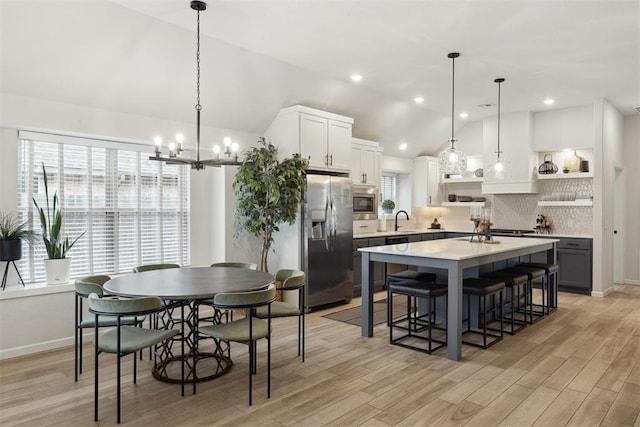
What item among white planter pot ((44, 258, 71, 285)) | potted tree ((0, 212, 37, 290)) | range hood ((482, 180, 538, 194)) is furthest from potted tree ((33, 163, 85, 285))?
range hood ((482, 180, 538, 194))

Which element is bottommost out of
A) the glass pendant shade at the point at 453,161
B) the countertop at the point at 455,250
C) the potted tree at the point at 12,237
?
the countertop at the point at 455,250

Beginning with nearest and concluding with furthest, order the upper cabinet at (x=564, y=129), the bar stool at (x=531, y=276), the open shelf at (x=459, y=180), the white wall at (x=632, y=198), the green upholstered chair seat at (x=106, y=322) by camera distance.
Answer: the green upholstered chair seat at (x=106, y=322), the bar stool at (x=531, y=276), the upper cabinet at (x=564, y=129), the white wall at (x=632, y=198), the open shelf at (x=459, y=180)

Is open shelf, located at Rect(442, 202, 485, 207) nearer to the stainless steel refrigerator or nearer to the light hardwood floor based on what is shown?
the stainless steel refrigerator

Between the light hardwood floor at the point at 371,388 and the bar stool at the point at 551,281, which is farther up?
the bar stool at the point at 551,281

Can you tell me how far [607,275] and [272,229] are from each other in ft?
17.1

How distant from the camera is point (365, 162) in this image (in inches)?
272

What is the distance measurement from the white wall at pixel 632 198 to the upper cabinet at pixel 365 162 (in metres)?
4.22

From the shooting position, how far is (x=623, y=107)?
675 cm

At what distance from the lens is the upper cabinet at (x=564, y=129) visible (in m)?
6.75

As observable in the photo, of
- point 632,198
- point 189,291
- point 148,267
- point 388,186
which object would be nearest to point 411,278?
point 189,291

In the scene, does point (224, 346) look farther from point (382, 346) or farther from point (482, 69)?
point (482, 69)

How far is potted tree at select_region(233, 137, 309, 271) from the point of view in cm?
489

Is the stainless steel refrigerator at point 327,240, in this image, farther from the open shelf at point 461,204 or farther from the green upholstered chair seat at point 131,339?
the open shelf at point 461,204

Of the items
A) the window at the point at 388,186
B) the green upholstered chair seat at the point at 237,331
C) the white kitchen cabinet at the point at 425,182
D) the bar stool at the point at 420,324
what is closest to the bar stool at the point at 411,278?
the bar stool at the point at 420,324
